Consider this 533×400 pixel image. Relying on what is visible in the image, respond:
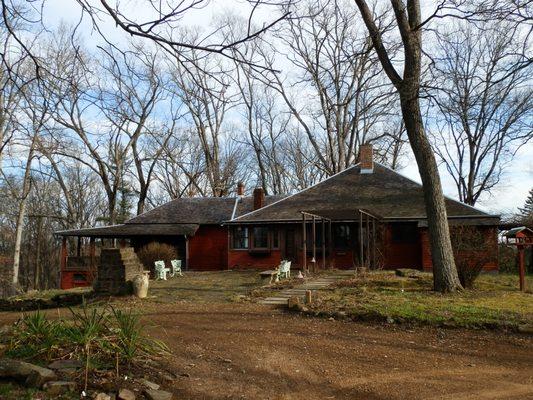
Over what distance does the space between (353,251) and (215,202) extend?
10630mm

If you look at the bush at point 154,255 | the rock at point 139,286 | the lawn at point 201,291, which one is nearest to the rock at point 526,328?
the lawn at point 201,291

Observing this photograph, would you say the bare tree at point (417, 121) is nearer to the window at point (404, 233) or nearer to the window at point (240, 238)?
the window at point (404, 233)

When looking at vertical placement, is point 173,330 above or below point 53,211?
below

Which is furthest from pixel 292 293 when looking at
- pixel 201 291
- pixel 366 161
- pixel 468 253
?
pixel 366 161

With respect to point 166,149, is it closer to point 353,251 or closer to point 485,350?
point 353,251

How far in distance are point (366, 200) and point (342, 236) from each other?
86.0 inches

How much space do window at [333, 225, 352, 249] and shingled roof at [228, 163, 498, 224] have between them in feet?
4.20

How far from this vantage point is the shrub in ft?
45.6

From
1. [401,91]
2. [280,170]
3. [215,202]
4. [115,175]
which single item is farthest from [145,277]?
[280,170]

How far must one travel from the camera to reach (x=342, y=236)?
25891 mm

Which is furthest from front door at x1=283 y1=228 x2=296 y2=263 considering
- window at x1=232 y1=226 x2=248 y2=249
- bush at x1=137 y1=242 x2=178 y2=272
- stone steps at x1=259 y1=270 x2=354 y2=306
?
stone steps at x1=259 y1=270 x2=354 y2=306

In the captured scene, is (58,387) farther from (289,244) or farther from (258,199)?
(258,199)

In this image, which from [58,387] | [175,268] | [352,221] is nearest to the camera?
[58,387]

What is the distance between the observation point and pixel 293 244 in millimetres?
26547
